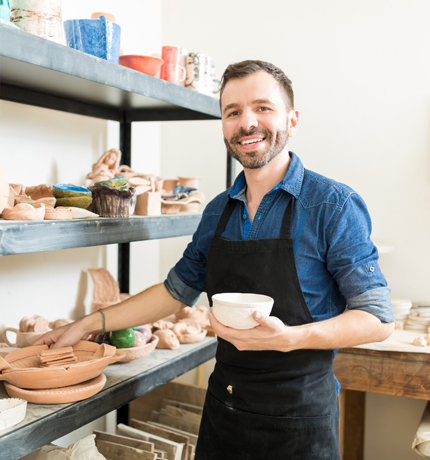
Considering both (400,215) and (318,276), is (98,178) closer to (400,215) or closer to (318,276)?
(318,276)

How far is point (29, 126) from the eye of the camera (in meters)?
2.12

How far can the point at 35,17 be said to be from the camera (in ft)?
4.39

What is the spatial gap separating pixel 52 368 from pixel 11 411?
16 cm

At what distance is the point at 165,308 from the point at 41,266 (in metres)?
0.78

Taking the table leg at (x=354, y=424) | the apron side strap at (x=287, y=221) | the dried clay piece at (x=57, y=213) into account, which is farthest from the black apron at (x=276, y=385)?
the table leg at (x=354, y=424)

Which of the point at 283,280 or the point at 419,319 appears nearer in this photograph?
the point at 283,280

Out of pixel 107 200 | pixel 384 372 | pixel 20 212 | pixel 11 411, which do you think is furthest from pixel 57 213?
pixel 384 372

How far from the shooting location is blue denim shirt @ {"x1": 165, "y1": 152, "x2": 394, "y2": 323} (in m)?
1.33

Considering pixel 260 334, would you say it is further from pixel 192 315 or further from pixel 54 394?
pixel 192 315

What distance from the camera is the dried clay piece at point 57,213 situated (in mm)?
1422

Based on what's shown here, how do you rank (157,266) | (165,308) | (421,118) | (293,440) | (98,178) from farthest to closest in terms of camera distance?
(157,266), (421,118), (98,178), (165,308), (293,440)

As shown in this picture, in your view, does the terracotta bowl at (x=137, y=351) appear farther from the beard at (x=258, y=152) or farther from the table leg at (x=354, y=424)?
the table leg at (x=354, y=424)

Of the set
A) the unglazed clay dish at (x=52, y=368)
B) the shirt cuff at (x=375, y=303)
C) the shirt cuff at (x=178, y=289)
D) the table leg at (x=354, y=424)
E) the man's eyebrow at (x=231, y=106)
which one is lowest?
the table leg at (x=354, y=424)

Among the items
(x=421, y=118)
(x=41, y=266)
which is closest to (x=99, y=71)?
(x=41, y=266)
